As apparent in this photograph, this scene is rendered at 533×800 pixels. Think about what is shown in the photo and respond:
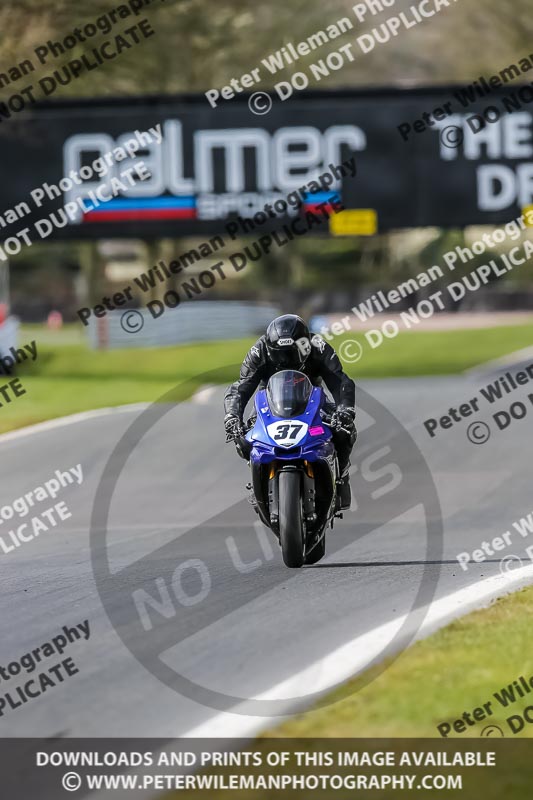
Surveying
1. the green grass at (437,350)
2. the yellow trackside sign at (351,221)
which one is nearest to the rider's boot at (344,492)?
the yellow trackside sign at (351,221)

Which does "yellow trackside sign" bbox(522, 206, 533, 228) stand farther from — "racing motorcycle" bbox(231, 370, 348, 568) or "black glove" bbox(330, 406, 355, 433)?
"racing motorcycle" bbox(231, 370, 348, 568)

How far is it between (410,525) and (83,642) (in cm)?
413

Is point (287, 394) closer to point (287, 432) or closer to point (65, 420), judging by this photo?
point (287, 432)

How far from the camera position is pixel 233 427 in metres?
8.02

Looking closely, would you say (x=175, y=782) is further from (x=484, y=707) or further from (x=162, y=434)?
(x=162, y=434)

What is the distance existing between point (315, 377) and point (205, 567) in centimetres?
147

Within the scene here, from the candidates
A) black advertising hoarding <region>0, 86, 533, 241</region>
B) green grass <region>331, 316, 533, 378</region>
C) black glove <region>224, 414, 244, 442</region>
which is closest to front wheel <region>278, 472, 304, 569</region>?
black glove <region>224, 414, 244, 442</region>

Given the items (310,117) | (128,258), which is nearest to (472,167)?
(310,117)

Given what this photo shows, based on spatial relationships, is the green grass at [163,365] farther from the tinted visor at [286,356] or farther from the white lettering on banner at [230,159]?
the tinted visor at [286,356]

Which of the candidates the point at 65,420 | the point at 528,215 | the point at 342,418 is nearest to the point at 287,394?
the point at 342,418

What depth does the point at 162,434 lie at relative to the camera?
15.4m

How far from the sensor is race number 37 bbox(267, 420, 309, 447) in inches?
298

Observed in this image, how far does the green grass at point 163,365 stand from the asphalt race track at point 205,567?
2.59 metres

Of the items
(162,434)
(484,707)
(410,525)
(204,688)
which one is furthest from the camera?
(162,434)
